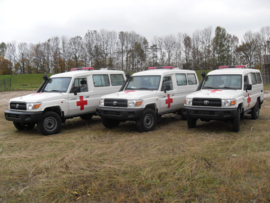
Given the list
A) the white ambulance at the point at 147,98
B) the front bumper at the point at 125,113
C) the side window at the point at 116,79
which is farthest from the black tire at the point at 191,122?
the side window at the point at 116,79

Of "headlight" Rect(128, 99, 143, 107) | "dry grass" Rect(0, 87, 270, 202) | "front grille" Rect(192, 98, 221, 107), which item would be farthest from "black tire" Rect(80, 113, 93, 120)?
"front grille" Rect(192, 98, 221, 107)

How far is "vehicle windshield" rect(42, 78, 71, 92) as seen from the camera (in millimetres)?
9316

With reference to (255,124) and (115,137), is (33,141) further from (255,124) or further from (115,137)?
(255,124)

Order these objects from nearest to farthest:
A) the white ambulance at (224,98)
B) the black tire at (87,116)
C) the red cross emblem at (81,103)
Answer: the white ambulance at (224,98) < the red cross emblem at (81,103) < the black tire at (87,116)

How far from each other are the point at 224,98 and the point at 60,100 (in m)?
5.33

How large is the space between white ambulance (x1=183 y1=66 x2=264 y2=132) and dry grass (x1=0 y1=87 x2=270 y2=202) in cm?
60

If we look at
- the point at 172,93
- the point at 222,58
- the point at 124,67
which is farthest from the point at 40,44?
the point at 172,93

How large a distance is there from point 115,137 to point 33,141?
244 cm

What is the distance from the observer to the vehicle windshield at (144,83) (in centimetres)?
927

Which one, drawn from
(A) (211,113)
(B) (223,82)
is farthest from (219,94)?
(B) (223,82)

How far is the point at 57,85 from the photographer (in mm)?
9516

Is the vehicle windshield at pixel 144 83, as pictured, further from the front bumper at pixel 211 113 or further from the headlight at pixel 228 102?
the headlight at pixel 228 102

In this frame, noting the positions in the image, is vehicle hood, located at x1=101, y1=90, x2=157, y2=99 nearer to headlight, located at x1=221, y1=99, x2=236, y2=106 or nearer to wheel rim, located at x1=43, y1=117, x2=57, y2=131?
wheel rim, located at x1=43, y1=117, x2=57, y2=131

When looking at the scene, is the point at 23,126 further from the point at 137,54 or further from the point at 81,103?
the point at 137,54
